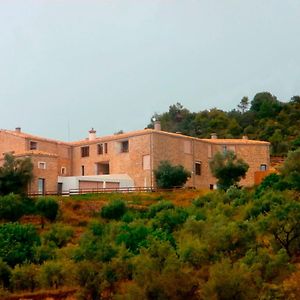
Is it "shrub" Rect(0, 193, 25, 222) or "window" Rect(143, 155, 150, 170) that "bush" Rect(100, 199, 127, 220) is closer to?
"shrub" Rect(0, 193, 25, 222)

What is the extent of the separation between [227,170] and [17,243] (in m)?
20.8

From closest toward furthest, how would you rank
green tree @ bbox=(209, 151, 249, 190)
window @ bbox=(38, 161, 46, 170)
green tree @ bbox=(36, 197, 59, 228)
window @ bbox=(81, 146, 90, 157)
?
green tree @ bbox=(36, 197, 59, 228) < window @ bbox=(38, 161, 46, 170) < green tree @ bbox=(209, 151, 249, 190) < window @ bbox=(81, 146, 90, 157)

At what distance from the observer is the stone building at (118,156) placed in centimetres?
6147

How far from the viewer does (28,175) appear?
56.3 meters

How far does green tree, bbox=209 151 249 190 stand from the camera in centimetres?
6078

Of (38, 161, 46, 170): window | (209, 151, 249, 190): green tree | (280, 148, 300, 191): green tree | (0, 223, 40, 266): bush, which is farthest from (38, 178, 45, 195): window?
(280, 148, 300, 191): green tree

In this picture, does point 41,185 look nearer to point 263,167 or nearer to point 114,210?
point 114,210

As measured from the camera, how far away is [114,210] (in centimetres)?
5259

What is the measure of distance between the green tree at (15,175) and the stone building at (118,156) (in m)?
2.21

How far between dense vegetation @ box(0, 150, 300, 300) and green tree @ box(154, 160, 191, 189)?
3063 mm

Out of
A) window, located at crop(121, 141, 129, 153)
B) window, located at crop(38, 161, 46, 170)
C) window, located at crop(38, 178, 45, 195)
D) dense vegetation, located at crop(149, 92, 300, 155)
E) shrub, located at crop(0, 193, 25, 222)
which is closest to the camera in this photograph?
shrub, located at crop(0, 193, 25, 222)

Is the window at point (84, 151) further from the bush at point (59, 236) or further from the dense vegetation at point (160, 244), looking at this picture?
the bush at point (59, 236)

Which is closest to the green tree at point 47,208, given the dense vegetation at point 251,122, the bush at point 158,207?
the bush at point 158,207

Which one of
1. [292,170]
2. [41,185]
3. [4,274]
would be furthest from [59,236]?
[292,170]
